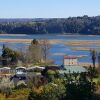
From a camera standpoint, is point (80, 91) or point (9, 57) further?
point (9, 57)

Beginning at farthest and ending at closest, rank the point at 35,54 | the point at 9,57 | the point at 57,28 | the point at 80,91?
the point at 57,28, the point at 35,54, the point at 9,57, the point at 80,91

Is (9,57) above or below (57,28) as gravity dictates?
above

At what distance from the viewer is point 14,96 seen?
17.4 metres

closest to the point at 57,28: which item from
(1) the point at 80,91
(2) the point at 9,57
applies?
(2) the point at 9,57

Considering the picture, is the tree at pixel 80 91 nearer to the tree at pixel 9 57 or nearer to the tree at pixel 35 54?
the tree at pixel 9 57

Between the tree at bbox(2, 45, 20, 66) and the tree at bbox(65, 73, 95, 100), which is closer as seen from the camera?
the tree at bbox(65, 73, 95, 100)

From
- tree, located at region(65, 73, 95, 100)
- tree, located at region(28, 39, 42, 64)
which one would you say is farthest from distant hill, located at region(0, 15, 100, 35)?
tree, located at region(65, 73, 95, 100)

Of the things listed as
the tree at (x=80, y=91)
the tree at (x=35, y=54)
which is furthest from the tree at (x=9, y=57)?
the tree at (x=80, y=91)

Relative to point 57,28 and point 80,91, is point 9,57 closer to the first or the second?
point 80,91

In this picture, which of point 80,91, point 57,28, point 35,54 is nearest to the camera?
point 80,91

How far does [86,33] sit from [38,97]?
81343 millimetres

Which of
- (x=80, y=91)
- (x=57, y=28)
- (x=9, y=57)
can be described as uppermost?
(x=80, y=91)

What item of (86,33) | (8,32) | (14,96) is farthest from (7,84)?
(8,32)

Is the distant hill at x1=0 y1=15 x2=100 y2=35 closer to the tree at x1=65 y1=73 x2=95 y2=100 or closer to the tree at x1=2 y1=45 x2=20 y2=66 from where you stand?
the tree at x1=2 y1=45 x2=20 y2=66
